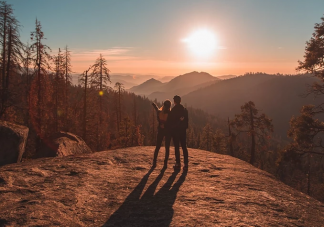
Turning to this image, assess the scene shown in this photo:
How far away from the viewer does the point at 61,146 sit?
36.0ft

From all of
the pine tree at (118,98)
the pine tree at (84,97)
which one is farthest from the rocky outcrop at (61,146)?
the pine tree at (118,98)

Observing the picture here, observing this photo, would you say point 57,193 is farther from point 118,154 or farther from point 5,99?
point 5,99

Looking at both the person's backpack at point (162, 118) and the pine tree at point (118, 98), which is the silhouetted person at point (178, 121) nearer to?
the person's backpack at point (162, 118)

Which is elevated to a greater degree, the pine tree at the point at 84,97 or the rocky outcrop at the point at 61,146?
the pine tree at the point at 84,97

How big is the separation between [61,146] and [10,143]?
2.97m

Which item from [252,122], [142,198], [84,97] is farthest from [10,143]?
[252,122]

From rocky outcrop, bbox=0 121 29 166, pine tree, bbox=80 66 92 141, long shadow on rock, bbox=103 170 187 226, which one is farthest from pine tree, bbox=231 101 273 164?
rocky outcrop, bbox=0 121 29 166

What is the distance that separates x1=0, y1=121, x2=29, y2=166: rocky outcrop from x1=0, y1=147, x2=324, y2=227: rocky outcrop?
43.3 inches

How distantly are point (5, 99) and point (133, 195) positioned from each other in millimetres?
17231

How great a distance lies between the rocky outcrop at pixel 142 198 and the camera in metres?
4.37

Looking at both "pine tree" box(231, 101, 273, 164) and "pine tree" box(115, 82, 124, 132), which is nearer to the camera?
"pine tree" box(231, 101, 273, 164)

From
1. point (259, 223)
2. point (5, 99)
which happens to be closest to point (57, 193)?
point (259, 223)

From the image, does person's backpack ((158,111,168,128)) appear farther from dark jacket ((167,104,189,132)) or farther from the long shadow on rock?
the long shadow on rock

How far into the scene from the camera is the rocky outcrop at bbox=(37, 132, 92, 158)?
34.5 ft
